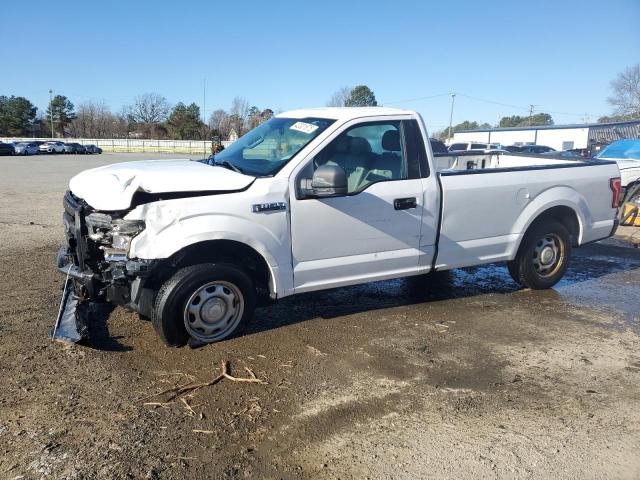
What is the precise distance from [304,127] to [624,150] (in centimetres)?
1218

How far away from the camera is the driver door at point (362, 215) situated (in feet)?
14.7

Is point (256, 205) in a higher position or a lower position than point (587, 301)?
higher

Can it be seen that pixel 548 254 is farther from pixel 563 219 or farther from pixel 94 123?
pixel 94 123

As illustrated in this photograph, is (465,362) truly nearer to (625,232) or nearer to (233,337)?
(233,337)

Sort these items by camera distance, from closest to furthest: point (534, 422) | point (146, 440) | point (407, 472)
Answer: point (407, 472) → point (146, 440) → point (534, 422)

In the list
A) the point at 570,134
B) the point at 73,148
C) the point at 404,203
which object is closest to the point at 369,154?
the point at 404,203

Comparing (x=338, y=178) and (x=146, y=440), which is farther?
(x=338, y=178)

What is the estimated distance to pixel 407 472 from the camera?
9.35 ft

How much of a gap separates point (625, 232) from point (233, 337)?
939cm

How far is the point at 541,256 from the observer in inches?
243

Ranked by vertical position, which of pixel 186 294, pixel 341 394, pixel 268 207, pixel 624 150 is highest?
pixel 624 150

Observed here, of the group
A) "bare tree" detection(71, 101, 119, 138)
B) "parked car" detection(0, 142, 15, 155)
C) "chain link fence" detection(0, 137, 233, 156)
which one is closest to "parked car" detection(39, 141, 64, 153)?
"parked car" detection(0, 142, 15, 155)

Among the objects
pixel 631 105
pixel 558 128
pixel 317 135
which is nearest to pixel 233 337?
pixel 317 135

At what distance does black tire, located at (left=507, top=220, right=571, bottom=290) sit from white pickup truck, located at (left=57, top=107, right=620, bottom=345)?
0.90 feet
